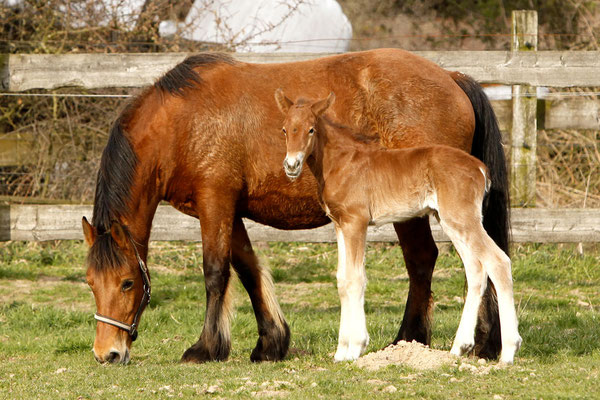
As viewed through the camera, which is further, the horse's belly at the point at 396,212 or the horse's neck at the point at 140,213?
the horse's neck at the point at 140,213

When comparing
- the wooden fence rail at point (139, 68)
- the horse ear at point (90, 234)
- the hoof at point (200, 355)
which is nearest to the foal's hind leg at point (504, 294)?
the hoof at point (200, 355)

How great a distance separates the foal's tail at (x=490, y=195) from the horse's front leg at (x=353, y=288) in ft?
3.41

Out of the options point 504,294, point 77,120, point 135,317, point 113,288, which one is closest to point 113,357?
point 135,317

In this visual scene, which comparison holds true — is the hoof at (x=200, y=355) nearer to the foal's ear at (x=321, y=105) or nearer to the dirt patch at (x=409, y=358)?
the dirt patch at (x=409, y=358)

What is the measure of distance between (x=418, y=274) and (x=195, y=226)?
283 cm

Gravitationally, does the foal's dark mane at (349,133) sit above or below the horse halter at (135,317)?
above

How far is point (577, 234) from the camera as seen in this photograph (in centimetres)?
784

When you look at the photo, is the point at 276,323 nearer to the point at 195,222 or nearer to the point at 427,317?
the point at 427,317

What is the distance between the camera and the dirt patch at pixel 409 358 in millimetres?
4953

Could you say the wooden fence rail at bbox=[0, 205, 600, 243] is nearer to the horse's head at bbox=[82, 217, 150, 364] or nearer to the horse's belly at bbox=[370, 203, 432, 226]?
the horse's head at bbox=[82, 217, 150, 364]

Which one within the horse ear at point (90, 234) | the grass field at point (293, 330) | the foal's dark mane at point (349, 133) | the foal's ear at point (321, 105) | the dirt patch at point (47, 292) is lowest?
the dirt patch at point (47, 292)

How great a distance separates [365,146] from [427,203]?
614 millimetres

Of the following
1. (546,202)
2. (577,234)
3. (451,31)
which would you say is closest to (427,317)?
(577,234)

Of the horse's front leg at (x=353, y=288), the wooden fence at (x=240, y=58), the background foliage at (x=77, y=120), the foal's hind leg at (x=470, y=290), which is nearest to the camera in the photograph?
the foal's hind leg at (x=470, y=290)
